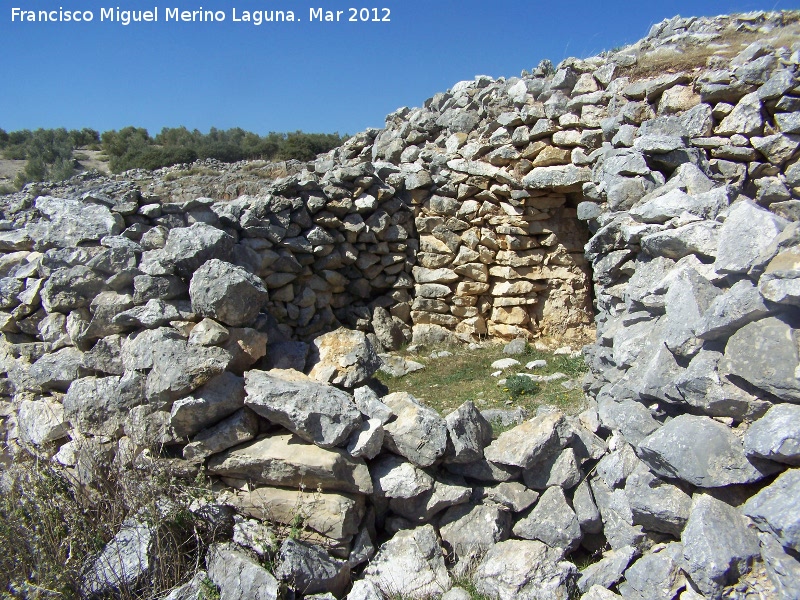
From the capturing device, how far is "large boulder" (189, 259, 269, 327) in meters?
4.21

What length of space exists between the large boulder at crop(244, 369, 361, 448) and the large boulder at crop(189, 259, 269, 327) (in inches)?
27.9

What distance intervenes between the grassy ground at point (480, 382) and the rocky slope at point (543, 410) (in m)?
0.73

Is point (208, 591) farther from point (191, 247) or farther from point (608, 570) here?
point (191, 247)

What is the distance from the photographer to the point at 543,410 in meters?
4.98

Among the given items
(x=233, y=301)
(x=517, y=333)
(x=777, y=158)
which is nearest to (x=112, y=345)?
(x=233, y=301)

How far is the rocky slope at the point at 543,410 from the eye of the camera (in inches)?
111

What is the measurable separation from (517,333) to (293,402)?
4950mm

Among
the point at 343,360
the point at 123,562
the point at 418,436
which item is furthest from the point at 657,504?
the point at 123,562

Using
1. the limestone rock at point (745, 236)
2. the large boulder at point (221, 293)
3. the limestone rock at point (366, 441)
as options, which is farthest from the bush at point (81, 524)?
the limestone rock at point (745, 236)

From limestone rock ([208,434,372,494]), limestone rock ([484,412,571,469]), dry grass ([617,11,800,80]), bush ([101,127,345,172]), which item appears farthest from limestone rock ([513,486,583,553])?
bush ([101,127,345,172])

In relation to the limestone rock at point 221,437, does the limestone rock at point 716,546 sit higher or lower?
lower

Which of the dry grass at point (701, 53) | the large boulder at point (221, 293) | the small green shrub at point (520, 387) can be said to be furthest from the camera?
the dry grass at point (701, 53)

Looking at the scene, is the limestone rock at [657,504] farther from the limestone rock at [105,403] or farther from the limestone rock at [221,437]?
the limestone rock at [105,403]

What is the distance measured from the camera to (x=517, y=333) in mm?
8031
